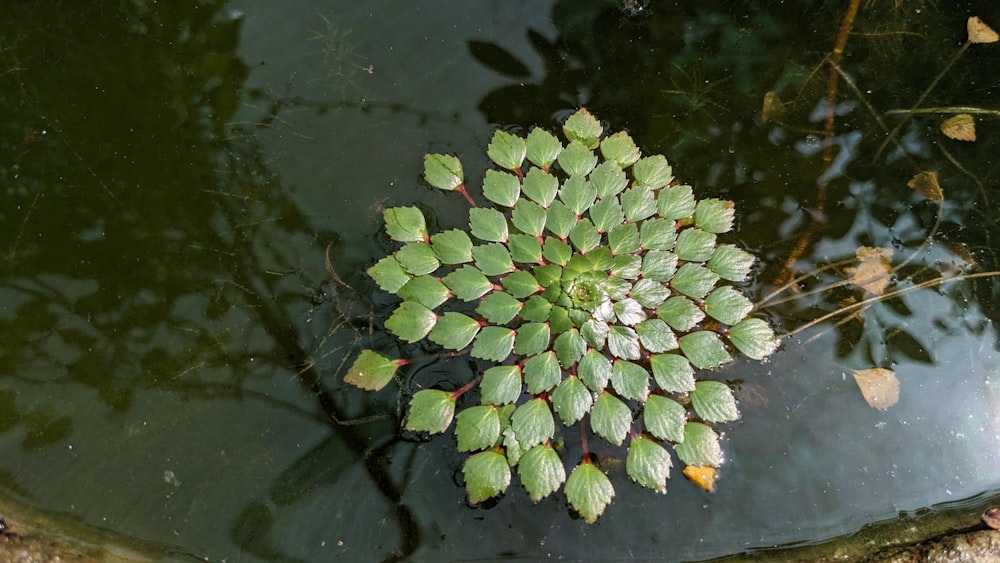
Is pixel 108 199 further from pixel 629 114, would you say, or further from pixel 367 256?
pixel 629 114

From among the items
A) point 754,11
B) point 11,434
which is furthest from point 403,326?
point 754,11

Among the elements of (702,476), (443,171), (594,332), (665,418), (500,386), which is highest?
(443,171)

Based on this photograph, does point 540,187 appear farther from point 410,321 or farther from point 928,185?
point 928,185

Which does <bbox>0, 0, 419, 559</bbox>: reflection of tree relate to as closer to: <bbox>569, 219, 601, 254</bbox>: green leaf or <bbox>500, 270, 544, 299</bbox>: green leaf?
<bbox>500, 270, 544, 299</bbox>: green leaf

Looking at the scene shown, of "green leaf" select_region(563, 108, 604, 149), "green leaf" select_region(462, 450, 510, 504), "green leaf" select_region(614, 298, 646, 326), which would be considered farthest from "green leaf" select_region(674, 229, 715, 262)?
"green leaf" select_region(462, 450, 510, 504)

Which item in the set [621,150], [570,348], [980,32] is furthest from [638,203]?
[980,32]

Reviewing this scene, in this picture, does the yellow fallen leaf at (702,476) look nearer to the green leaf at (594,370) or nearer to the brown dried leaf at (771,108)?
the green leaf at (594,370)
